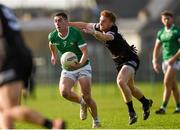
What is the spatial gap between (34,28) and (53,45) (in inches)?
2864

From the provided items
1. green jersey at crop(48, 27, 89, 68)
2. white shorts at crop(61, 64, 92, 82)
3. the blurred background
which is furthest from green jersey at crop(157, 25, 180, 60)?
the blurred background

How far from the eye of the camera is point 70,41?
48.9 feet

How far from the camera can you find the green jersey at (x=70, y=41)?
14875 mm

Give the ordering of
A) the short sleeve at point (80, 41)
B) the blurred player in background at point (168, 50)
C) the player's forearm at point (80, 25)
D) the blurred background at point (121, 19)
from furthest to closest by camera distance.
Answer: the blurred background at point (121, 19) < the blurred player in background at point (168, 50) < the player's forearm at point (80, 25) < the short sleeve at point (80, 41)

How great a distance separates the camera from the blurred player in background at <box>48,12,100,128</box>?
584 inches

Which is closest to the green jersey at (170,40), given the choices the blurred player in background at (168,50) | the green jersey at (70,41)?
the blurred player in background at (168,50)

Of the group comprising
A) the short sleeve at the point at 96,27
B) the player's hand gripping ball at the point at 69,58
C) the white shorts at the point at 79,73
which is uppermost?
the short sleeve at the point at 96,27

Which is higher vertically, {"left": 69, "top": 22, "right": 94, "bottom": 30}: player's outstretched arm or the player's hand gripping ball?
{"left": 69, "top": 22, "right": 94, "bottom": 30}: player's outstretched arm

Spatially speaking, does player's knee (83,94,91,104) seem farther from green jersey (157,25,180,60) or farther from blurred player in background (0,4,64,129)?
green jersey (157,25,180,60)

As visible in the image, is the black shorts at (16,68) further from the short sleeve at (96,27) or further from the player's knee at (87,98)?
the short sleeve at (96,27)

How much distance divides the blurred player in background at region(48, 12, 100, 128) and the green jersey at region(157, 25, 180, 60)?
14.3 ft

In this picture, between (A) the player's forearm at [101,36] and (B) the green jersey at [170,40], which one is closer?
(A) the player's forearm at [101,36]

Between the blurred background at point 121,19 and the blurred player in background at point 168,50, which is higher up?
the blurred background at point 121,19

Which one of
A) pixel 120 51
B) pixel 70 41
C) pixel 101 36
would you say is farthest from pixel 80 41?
pixel 120 51
